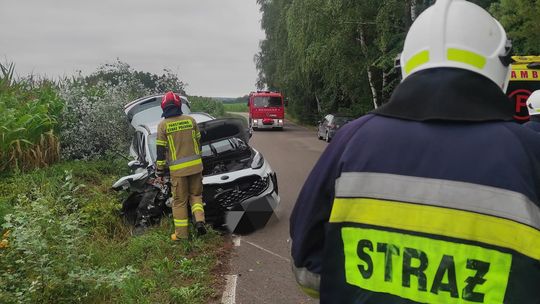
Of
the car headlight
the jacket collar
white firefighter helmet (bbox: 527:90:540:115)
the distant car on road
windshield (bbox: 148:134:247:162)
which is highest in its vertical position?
the jacket collar

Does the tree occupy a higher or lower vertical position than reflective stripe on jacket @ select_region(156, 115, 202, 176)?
higher

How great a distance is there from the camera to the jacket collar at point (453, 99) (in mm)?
1214

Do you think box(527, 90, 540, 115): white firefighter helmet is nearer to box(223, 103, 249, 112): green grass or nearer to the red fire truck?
the red fire truck

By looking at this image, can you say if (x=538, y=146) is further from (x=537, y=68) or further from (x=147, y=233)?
(x=537, y=68)

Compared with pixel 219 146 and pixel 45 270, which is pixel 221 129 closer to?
pixel 219 146

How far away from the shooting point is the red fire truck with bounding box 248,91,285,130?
29.6m

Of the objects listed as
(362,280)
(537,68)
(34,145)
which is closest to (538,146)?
(362,280)

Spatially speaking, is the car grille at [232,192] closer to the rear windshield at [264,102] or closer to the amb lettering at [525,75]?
the amb lettering at [525,75]

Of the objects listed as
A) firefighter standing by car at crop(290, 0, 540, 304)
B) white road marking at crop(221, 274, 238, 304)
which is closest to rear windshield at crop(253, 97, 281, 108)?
white road marking at crop(221, 274, 238, 304)

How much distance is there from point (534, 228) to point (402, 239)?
32cm

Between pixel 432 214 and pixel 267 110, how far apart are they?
2848 centimetres

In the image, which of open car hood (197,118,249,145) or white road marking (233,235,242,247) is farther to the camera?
open car hood (197,118,249,145)

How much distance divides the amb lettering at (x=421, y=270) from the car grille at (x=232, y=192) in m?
5.23

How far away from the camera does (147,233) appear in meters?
6.27
